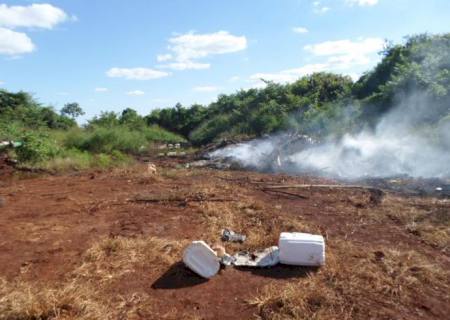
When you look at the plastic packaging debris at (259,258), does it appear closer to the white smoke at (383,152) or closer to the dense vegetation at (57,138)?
the white smoke at (383,152)

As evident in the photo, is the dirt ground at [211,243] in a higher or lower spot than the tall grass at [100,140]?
lower

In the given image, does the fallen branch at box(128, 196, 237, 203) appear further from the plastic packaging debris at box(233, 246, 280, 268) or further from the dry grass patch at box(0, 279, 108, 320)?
the dry grass patch at box(0, 279, 108, 320)

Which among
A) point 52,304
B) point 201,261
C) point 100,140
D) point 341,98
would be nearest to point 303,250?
point 201,261

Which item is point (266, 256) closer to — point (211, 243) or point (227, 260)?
point (227, 260)

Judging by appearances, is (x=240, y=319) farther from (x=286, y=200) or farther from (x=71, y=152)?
(x=71, y=152)

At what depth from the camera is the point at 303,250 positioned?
3.95m

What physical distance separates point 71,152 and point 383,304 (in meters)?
11.5

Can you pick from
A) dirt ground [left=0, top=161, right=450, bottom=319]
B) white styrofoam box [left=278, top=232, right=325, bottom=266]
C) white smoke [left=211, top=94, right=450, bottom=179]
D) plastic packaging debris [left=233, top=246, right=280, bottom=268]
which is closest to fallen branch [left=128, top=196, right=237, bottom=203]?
dirt ground [left=0, top=161, right=450, bottom=319]

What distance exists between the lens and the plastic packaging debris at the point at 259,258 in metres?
4.07

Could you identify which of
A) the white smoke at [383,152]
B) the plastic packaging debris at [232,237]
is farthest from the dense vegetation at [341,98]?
the plastic packaging debris at [232,237]

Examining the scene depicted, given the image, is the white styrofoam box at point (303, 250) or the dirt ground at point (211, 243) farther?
the white styrofoam box at point (303, 250)

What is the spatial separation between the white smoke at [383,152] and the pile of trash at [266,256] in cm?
637

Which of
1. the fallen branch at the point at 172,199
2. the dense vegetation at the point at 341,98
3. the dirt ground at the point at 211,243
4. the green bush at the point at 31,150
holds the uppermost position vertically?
the dense vegetation at the point at 341,98

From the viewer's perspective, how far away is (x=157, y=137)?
25.3m
